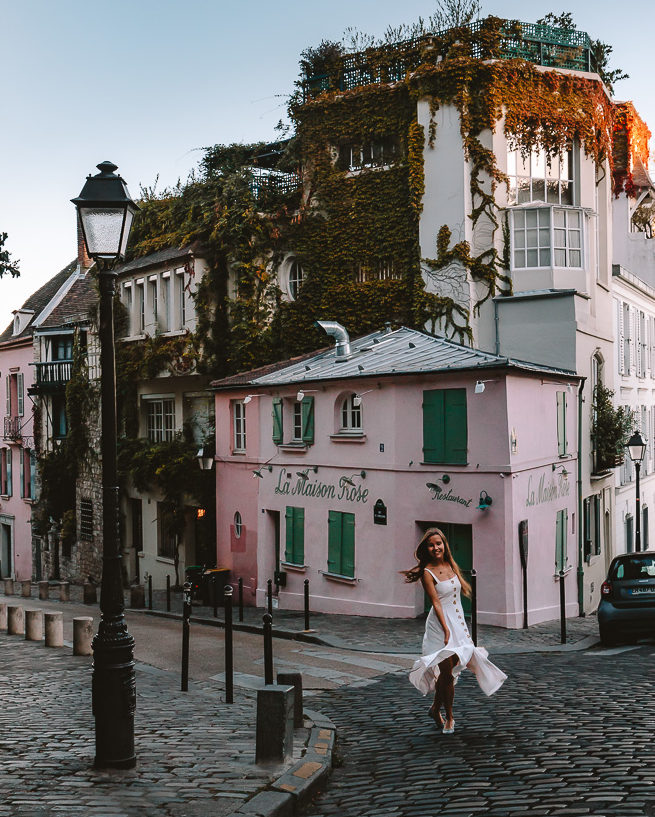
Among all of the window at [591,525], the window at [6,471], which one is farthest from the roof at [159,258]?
the window at [6,471]

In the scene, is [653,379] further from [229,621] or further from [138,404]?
[229,621]

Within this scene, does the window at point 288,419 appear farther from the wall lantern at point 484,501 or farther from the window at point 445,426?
the wall lantern at point 484,501

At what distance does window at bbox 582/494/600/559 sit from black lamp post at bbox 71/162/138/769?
59.3 feet

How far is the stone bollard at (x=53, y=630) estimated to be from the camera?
48.6 feet

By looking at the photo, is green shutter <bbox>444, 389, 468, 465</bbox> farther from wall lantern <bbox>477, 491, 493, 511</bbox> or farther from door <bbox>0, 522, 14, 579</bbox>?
door <bbox>0, 522, 14, 579</bbox>

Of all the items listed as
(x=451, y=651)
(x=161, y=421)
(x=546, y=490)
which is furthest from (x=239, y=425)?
(x=451, y=651)

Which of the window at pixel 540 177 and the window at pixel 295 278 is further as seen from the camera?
the window at pixel 295 278

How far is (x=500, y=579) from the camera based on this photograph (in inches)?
702

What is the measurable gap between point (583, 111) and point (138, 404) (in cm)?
1698

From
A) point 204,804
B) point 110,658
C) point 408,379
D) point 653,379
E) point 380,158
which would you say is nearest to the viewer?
point 204,804

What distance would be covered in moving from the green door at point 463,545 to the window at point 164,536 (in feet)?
42.3

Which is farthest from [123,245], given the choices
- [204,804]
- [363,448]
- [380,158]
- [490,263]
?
[380,158]

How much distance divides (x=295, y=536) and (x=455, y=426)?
5368 millimetres

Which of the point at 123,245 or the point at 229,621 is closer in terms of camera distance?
the point at 123,245
